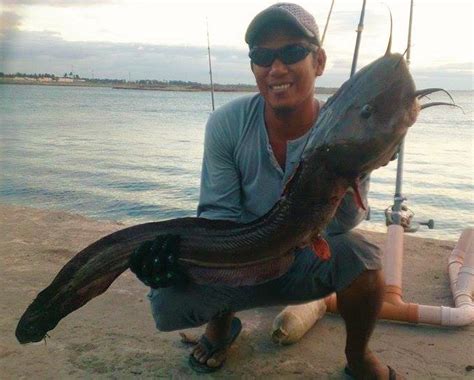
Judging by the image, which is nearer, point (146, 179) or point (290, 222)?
point (290, 222)

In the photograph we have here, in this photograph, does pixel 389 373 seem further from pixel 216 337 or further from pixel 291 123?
pixel 291 123

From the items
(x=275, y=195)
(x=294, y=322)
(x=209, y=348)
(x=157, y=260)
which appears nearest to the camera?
(x=157, y=260)

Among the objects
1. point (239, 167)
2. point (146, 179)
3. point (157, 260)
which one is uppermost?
point (239, 167)

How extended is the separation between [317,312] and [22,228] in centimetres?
394

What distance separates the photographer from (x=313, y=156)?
91.4 inches

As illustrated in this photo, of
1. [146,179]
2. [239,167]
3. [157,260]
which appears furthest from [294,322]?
[146,179]

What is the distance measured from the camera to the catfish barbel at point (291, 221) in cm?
218

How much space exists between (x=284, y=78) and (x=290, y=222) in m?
0.89

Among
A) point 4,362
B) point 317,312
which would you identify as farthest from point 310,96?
point 4,362

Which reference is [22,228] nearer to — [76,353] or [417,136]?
[76,353]

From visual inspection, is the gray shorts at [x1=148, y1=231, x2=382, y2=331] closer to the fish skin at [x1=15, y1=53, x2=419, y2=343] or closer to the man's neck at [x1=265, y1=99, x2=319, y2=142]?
the fish skin at [x1=15, y1=53, x2=419, y2=343]

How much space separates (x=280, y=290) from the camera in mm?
3102

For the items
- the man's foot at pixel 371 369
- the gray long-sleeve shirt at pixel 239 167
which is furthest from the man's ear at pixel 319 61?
the man's foot at pixel 371 369

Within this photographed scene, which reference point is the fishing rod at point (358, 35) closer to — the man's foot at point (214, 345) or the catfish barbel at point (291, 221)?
the catfish barbel at point (291, 221)
